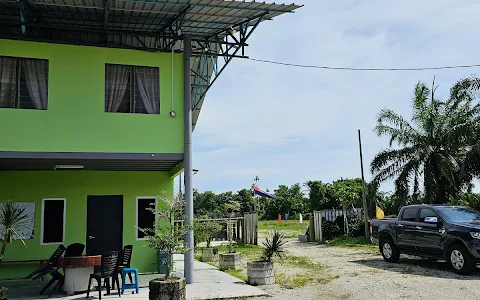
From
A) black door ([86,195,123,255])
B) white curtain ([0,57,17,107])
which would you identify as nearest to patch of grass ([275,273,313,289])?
black door ([86,195,123,255])

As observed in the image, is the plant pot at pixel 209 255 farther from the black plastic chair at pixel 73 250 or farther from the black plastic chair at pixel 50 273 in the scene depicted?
the black plastic chair at pixel 50 273

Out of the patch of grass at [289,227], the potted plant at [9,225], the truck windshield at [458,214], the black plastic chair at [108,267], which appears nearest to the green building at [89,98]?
the potted plant at [9,225]

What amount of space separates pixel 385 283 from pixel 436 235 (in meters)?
2.79

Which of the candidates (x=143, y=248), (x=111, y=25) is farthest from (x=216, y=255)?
(x=111, y=25)

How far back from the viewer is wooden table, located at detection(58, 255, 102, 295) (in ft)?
32.9

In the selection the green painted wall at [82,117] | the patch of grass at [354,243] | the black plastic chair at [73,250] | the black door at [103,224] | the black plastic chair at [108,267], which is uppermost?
the green painted wall at [82,117]

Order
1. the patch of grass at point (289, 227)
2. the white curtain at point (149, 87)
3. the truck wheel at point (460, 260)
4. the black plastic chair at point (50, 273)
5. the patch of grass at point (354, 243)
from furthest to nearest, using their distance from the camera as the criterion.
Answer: the patch of grass at point (289, 227), the patch of grass at point (354, 243), the white curtain at point (149, 87), the truck wheel at point (460, 260), the black plastic chair at point (50, 273)

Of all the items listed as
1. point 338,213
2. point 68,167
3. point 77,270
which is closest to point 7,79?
point 68,167

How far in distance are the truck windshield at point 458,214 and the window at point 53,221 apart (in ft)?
36.0

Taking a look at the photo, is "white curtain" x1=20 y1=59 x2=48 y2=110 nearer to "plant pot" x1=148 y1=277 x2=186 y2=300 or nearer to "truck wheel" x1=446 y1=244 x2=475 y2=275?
"plant pot" x1=148 y1=277 x2=186 y2=300

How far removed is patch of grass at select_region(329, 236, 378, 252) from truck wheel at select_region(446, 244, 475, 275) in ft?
22.0

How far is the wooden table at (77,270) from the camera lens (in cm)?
1002

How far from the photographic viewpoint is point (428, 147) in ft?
69.3

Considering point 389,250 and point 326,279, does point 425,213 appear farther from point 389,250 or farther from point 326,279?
point 326,279
